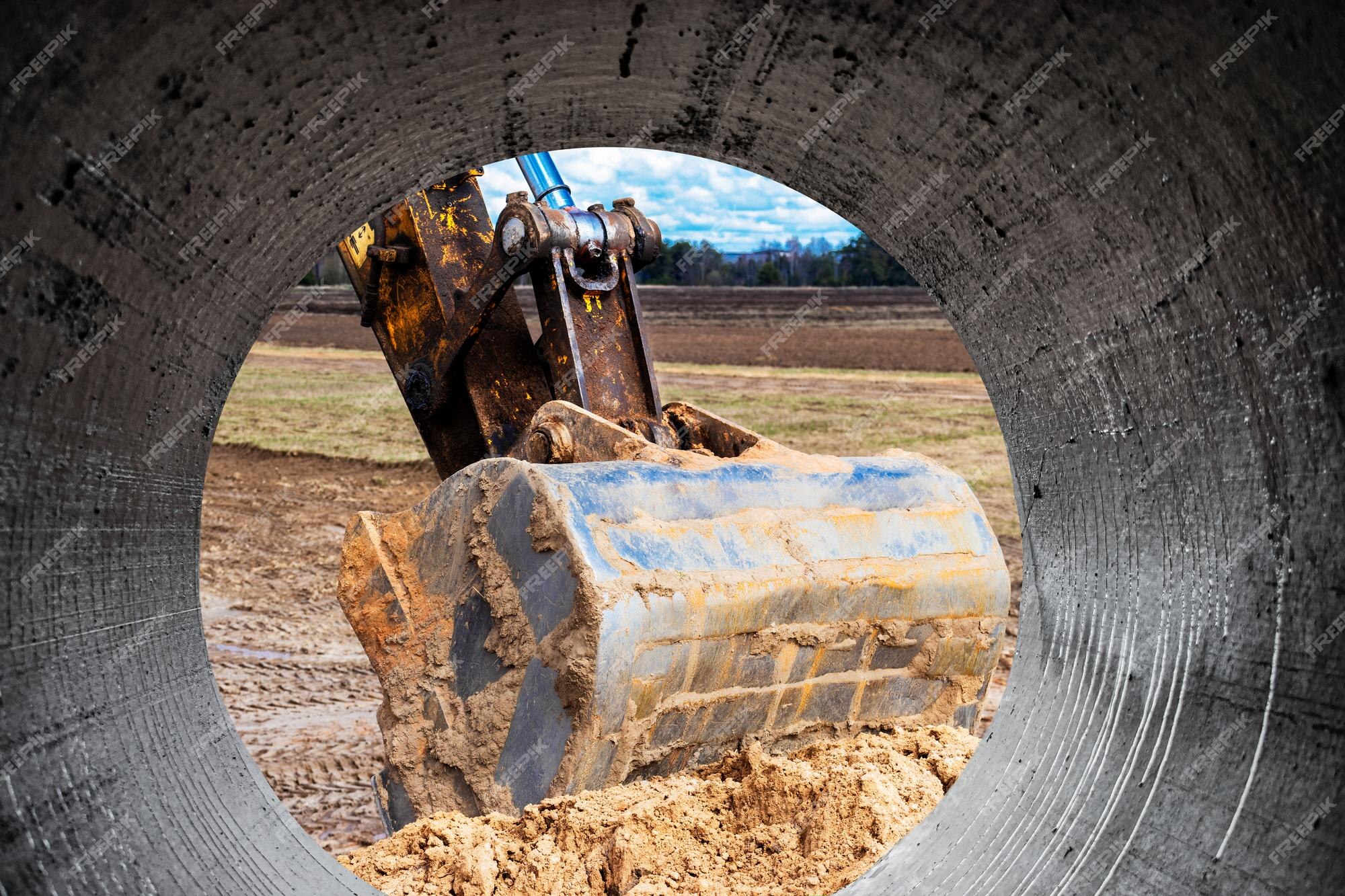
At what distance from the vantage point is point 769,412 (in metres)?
12.3

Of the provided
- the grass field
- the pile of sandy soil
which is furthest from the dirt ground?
the pile of sandy soil

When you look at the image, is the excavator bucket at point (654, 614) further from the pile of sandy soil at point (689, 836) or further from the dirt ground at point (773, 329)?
the dirt ground at point (773, 329)

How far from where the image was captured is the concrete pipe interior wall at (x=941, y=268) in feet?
4.79

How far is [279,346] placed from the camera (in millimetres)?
20688

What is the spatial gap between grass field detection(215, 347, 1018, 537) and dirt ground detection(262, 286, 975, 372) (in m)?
1.24

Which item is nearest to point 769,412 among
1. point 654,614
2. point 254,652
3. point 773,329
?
point 254,652

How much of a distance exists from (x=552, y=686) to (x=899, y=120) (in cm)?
180

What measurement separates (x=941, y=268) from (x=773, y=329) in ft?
74.2

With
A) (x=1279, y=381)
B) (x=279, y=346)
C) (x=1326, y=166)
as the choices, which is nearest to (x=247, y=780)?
(x=1279, y=381)

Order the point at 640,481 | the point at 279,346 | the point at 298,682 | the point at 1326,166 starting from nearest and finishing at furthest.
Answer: the point at 1326,166 < the point at 640,481 < the point at 298,682 < the point at 279,346

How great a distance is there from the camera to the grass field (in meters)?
10.3

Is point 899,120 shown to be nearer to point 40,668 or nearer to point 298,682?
point 40,668

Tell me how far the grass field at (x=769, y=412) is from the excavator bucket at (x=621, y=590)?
4.60m

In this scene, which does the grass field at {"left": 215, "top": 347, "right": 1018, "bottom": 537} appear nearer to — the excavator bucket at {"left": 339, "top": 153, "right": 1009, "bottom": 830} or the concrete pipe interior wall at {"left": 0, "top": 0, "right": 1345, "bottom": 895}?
the excavator bucket at {"left": 339, "top": 153, "right": 1009, "bottom": 830}
